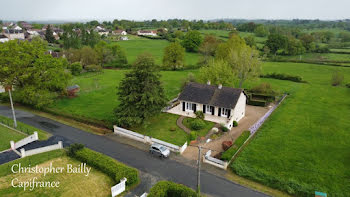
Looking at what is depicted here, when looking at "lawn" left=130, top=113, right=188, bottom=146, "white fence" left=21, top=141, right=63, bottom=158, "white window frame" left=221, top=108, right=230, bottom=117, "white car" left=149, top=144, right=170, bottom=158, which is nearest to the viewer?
"white fence" left=21, top=141, right=63, bottom=158

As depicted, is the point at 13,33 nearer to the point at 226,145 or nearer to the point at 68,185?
the point at 68,185

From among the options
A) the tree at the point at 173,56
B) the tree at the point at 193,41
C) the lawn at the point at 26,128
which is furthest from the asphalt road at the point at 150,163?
the tree at the point at 193,41

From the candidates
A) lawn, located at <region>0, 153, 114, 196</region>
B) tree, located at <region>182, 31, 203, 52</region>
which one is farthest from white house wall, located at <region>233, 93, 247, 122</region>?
tree, located at <region>182, 31, 203, 52</region>

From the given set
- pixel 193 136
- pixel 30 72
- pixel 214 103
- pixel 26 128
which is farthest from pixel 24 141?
pixel 214 103

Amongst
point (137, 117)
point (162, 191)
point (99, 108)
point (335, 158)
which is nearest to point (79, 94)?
point (99, 108)

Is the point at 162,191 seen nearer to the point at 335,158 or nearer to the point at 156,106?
the point at 156,106

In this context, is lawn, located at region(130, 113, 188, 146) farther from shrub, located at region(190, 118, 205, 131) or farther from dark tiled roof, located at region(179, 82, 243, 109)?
dark tiled roof, located at region(179, 82, 243, 109)
